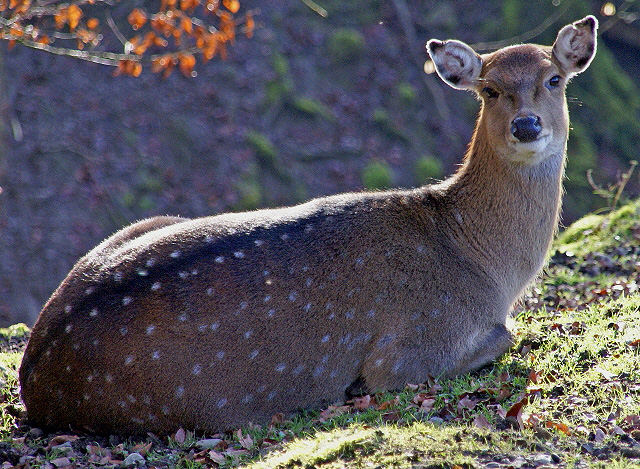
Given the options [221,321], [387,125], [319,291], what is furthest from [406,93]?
[221,321]

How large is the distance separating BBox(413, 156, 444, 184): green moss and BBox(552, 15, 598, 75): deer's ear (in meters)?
8.29

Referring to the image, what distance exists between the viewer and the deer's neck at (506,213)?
6250 millimetres

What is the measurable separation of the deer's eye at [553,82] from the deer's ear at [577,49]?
0.51 feet

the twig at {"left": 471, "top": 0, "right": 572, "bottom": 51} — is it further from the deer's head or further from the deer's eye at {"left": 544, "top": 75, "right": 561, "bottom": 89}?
the deer's eye at {"left": 544, "top": 75, "right": 561, "bottom": 89}

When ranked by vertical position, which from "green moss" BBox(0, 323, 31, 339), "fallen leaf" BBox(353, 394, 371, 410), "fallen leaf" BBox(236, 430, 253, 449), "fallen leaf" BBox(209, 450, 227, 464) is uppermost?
"fallen leaf" BBox(353, 394, 371, 410)

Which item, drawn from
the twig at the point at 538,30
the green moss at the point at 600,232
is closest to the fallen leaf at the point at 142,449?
the green moss at the point at 600,232

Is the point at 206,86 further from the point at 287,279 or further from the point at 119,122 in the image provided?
the point at 287,279

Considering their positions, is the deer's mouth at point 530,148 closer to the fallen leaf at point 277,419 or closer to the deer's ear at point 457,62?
the deer's ear at point 457,62

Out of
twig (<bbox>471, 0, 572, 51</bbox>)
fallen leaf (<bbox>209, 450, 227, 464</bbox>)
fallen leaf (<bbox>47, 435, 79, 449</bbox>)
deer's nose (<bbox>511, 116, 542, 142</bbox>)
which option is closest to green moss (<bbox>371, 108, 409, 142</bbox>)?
twig (<bbox>471, 0, 572, 51</bbox>)

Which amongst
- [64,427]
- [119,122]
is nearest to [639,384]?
[64,427]

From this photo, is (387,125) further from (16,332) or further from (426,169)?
(16,332)

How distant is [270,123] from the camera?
1521cm

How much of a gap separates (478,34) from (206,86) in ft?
18.5

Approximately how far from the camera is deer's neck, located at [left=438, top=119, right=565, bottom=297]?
6250 mm
